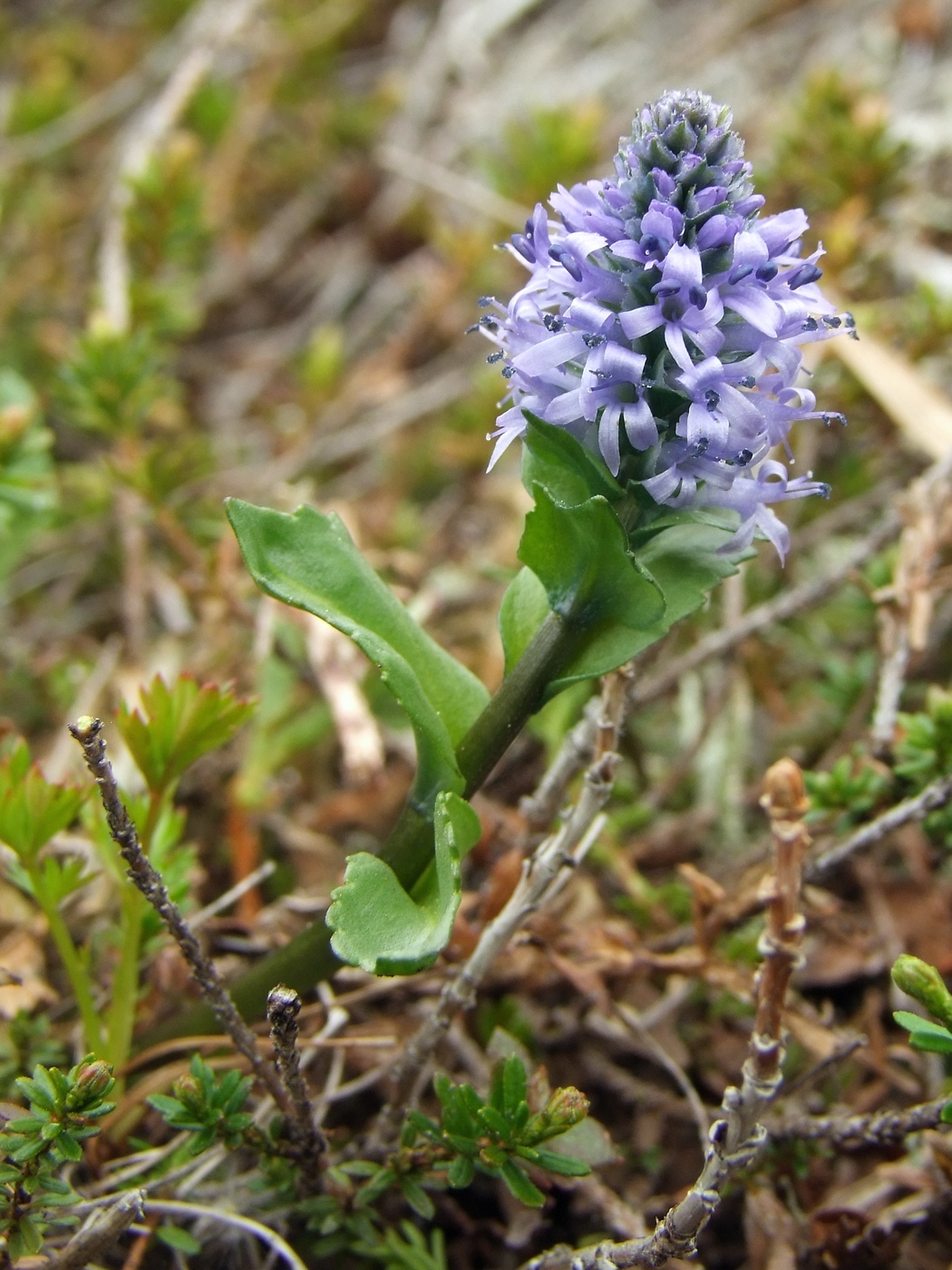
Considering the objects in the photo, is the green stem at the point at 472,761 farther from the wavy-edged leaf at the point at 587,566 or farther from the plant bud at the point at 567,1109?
the plant bud at the point at 567,1109

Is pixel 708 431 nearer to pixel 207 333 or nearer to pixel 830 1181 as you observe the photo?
pixel 830 1181

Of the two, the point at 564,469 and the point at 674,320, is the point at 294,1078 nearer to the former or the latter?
the point at 564,469

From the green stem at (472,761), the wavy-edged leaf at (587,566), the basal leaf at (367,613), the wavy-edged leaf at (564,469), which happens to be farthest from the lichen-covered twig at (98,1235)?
the wavy-edged leaf at (564,469)

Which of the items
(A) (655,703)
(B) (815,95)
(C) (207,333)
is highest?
(C) (207,333)

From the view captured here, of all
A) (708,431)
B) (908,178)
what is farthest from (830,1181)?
(908,178)

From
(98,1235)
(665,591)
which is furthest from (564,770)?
(98,1235)

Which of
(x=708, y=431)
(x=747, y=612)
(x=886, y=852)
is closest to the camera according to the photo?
(x=708, y=431)

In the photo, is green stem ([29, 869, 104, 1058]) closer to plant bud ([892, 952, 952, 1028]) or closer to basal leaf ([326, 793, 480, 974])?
basal leaf ([326, 793, 480, 974])
